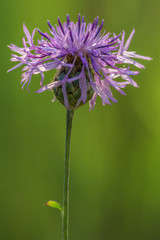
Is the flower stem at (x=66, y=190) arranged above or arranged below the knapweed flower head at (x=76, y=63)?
below

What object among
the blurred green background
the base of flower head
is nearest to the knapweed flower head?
the base of flower head

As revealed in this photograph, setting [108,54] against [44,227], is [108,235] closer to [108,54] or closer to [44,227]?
[44,227]

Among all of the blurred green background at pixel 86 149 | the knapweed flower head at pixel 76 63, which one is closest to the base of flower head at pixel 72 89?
the knapweed flower head at pixel 76 63

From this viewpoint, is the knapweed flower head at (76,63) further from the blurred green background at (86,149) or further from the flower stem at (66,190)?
the blurred green background at (86,149)

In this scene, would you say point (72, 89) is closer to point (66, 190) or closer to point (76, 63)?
point (76, 63)

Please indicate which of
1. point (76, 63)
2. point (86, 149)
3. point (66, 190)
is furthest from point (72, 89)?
point (86, 149)

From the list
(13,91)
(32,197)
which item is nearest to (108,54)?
(13,91)

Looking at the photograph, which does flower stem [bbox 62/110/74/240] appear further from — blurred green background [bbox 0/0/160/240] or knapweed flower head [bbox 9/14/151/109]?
blurred green background [bbox 0/0/160/240]

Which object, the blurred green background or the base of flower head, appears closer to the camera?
the base of flower head
